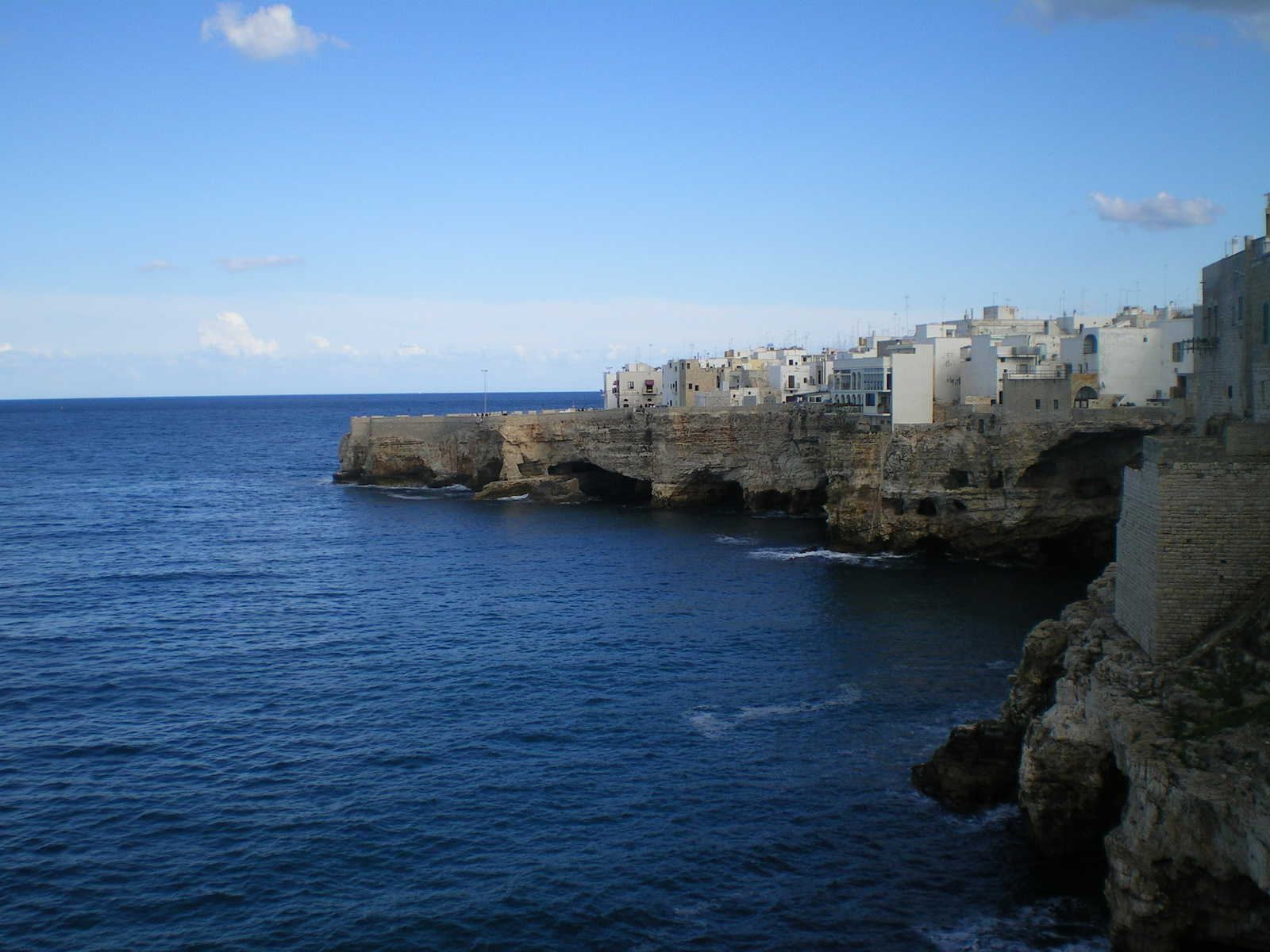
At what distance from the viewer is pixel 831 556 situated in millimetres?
60125

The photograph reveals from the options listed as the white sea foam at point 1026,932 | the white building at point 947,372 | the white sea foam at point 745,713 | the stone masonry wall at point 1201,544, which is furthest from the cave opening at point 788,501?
the white sea foam at point 1026,932

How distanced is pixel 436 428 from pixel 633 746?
66509mm

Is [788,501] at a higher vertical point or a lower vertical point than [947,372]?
lower

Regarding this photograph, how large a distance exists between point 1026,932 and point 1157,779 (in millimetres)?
4768

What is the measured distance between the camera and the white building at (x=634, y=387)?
368 feet

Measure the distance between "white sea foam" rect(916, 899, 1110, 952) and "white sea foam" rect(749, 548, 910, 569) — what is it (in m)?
35.1

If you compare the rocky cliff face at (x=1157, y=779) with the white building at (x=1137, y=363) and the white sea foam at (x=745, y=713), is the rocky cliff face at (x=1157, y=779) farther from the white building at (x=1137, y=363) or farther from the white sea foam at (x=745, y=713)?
the white building at (x=1137, y=363)

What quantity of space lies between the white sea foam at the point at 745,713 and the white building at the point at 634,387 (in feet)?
251

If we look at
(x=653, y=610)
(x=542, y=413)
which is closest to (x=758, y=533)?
(x=653, y=610)

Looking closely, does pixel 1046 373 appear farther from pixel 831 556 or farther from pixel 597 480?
pixel 597 480

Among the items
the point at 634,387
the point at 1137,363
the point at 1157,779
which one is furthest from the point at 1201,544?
the point at 634,387

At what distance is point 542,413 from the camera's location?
91.9 m

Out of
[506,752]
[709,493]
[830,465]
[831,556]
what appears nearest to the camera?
[506,752]

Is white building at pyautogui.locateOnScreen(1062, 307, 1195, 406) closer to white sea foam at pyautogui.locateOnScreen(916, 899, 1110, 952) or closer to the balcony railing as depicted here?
the balcony railing
